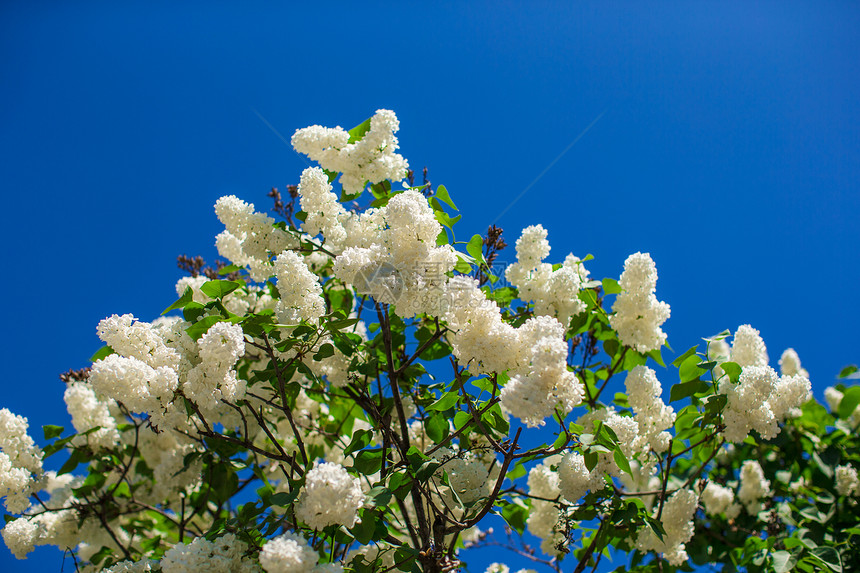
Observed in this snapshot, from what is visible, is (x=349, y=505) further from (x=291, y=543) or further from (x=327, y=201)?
(x=327, y=201)

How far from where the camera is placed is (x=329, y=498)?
2.56 meters

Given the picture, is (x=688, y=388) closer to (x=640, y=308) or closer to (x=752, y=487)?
(x=640, y=308)

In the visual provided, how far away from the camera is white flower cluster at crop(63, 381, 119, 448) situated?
198 inches

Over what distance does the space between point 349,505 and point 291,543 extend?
A: 0.99 ft

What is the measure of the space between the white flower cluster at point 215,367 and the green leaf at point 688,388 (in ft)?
9.35

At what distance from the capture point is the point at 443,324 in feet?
13.2

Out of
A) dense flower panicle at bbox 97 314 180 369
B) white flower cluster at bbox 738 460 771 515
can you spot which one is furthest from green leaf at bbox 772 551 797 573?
dense flower panicle at bbox 97 314 180 369

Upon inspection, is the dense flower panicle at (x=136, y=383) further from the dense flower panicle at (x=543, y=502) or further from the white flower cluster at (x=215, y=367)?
the dense flower panicle at (x=543, y=502)

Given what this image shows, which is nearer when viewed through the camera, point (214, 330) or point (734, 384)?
point (214, 330)

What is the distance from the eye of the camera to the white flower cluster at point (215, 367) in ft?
9.53

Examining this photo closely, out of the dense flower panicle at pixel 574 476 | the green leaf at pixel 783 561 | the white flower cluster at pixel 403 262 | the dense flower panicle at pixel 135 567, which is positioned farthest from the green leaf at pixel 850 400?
the dense flower panicle at pixel 135 567

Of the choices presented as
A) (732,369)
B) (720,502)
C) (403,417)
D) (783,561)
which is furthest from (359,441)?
(720,502)

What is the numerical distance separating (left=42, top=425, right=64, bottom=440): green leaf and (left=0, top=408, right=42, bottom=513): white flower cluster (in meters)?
0.13

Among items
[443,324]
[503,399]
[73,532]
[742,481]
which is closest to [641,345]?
[443,324]
